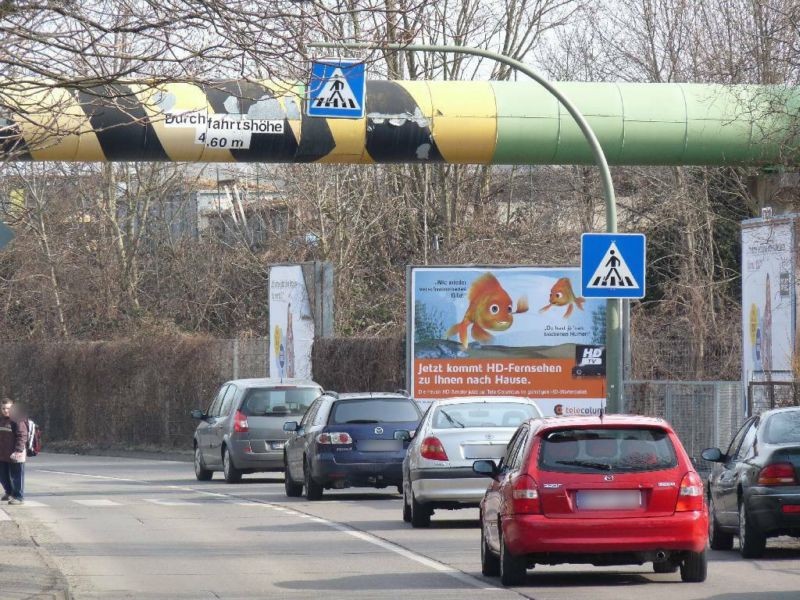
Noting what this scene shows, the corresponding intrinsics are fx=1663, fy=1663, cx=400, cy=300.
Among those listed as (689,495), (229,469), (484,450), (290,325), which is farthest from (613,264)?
(290,325)

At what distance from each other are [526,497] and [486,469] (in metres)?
1.40

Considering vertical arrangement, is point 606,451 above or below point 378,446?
above

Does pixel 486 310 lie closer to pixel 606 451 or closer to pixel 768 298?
pixel 768 298

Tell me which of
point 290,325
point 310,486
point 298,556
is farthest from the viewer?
point 290,325

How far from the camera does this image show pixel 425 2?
11.3m

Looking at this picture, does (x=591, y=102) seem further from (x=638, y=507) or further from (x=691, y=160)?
(x=638, y=507)

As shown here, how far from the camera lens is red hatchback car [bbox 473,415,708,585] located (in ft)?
41.0

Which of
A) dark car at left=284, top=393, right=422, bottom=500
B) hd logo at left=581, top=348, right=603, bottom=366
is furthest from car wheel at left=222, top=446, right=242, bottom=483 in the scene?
hd logo at left=581, top=348, right=603, bottom=366

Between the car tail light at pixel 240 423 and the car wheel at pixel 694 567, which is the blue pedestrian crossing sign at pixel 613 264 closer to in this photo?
the car wheel at pixel 694 567

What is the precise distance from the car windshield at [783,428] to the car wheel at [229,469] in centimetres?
1407

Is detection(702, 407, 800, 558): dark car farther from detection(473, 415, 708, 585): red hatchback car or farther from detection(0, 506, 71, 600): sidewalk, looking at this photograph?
detection(0, 506, 71, 600): sidewalk

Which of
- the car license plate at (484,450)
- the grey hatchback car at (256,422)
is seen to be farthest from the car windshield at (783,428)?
the grey hatchback car at (256,422)

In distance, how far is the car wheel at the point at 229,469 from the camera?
28141mm

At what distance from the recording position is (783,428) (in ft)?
50.2
